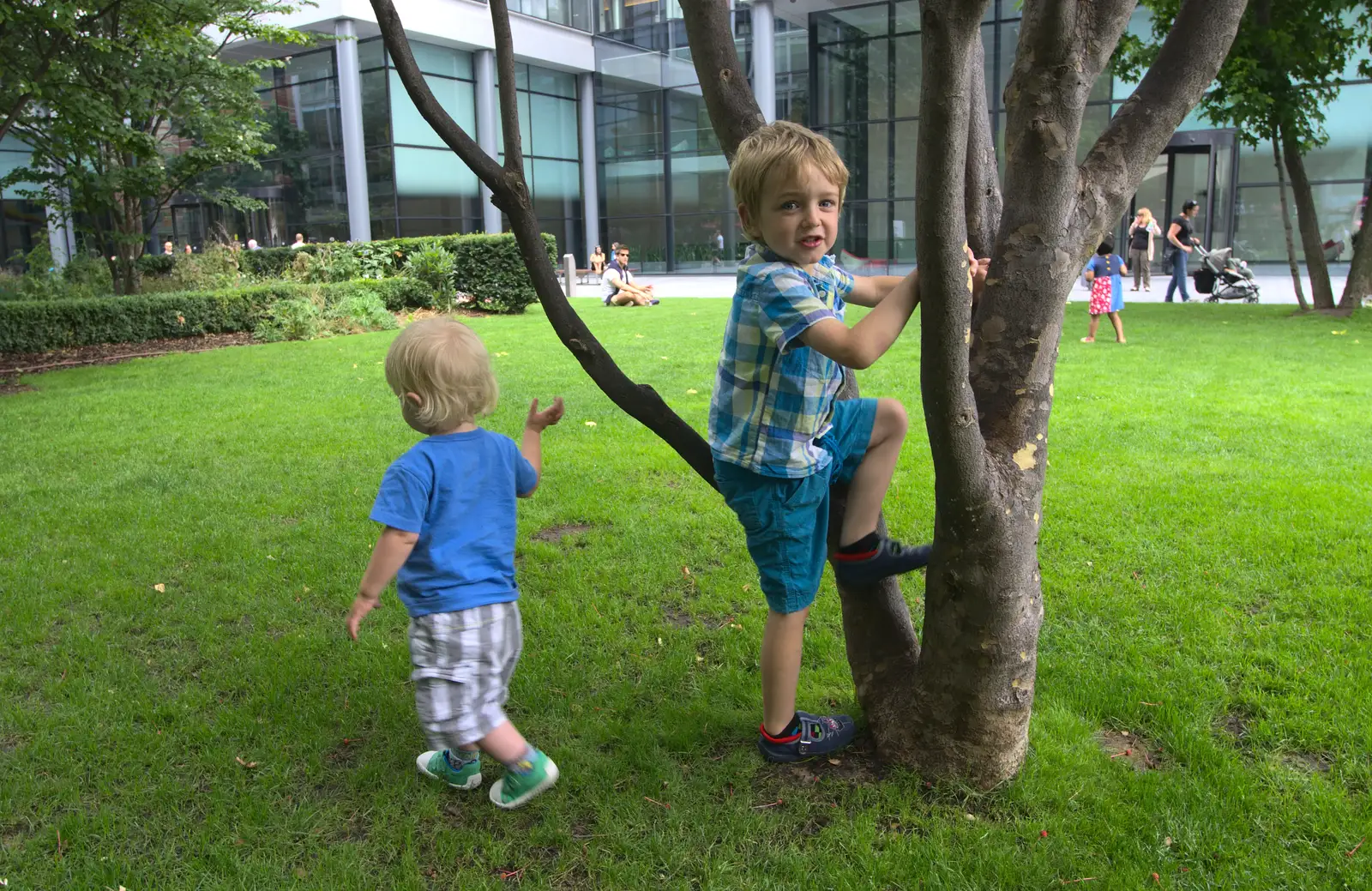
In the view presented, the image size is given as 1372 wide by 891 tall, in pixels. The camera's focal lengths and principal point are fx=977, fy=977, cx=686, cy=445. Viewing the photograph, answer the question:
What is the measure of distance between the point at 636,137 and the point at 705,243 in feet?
14.9

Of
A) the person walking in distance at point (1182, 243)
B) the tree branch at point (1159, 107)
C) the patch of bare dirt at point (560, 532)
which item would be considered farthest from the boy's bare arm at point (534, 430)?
the person walking in distance at point (1182, 243)

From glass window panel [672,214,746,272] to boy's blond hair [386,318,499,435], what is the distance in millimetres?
30167

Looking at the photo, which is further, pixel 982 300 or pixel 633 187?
pixel 633 187

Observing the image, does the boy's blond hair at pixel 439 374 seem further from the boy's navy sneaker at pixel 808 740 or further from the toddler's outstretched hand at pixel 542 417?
the boy's navy sneaker at pixel 808 740

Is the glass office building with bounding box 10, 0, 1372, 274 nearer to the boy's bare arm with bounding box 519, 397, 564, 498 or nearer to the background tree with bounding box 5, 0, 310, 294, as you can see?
the background tree with bounding box 5, 0, 310, 294

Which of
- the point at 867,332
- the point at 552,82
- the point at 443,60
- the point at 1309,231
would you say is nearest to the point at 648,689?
the point at 867,332

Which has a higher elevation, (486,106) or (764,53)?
(764,53)

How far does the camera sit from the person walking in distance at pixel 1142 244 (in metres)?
18.2

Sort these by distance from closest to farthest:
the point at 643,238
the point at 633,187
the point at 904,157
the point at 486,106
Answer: the point at 904,157 → the point at 486,106 → the point at 633,187 → the point at 643,238

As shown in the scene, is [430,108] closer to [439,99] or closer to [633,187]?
[439,99]

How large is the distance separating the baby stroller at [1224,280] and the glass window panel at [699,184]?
1740 cm

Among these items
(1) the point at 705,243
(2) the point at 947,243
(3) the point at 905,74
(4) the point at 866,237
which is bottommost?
(2) the point at 947,243

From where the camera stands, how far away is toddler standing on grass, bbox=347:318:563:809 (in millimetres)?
2461

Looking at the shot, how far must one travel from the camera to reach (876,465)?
2602 millimetres
